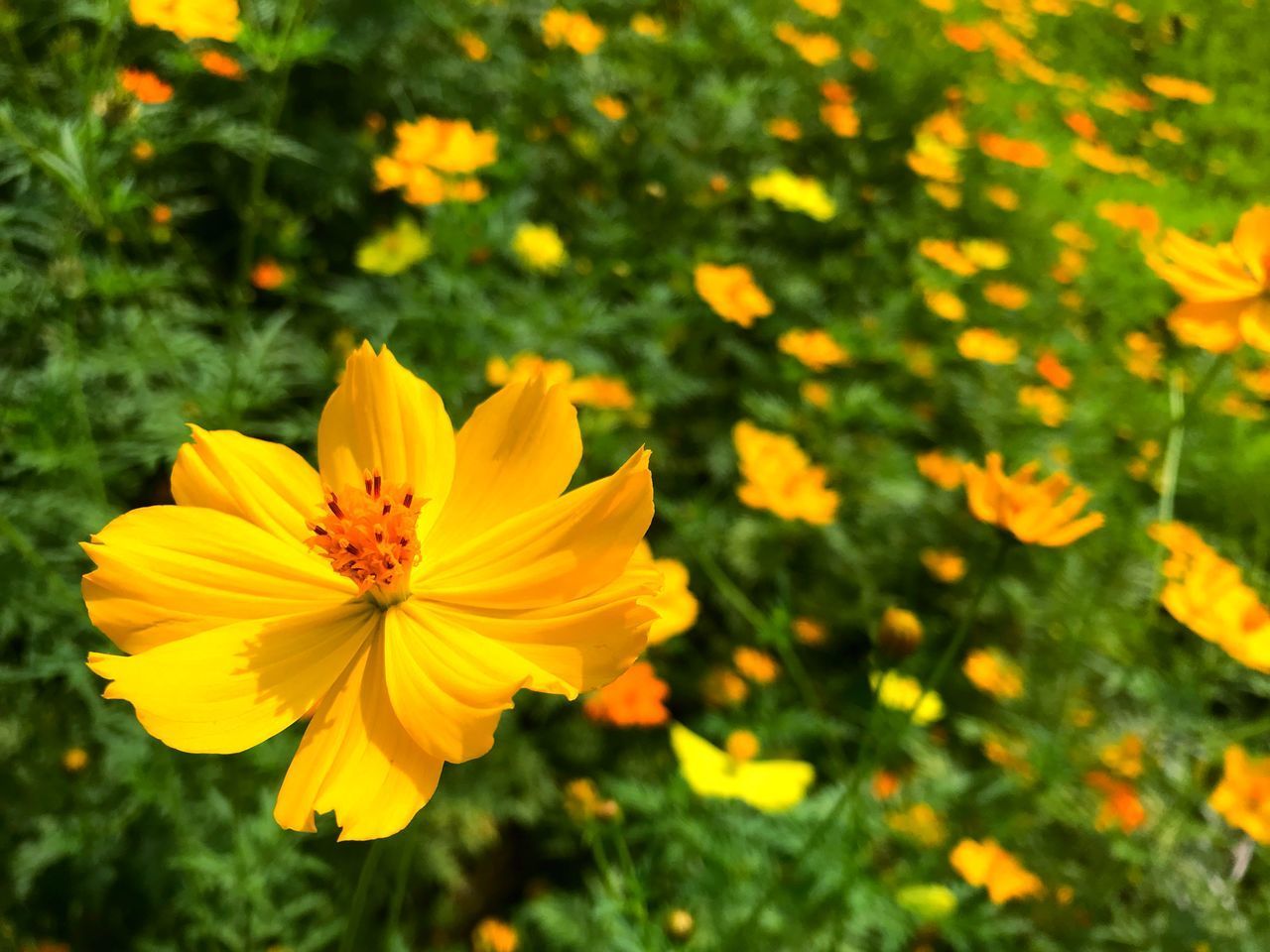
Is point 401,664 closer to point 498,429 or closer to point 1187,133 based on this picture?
point 498,429

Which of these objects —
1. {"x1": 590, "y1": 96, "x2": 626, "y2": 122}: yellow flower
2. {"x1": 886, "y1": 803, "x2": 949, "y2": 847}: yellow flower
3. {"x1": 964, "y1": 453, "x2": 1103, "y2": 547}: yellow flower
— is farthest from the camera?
{"x1": 590, "y1": 96, "x2": 626, "y2": 122}: yellow flower

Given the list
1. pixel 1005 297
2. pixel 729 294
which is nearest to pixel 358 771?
pixel 729 294

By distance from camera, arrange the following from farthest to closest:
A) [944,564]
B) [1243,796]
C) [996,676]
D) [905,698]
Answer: [944,564]
[996,676]
[905,698]
[1243,796]

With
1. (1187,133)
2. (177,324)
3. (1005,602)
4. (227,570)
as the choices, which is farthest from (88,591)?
(1187,133)

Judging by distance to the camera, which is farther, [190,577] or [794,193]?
[794,193]

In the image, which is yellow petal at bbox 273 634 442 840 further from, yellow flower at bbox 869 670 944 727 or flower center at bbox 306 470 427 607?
yellow flower at bbox 869 670 944 727

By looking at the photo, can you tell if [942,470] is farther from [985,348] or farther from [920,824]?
[920,824]

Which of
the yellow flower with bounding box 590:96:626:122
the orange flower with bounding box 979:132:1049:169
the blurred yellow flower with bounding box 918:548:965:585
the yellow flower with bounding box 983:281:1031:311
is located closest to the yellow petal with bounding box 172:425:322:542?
the blurred yellow flower with bounding box 918:548:965:585
